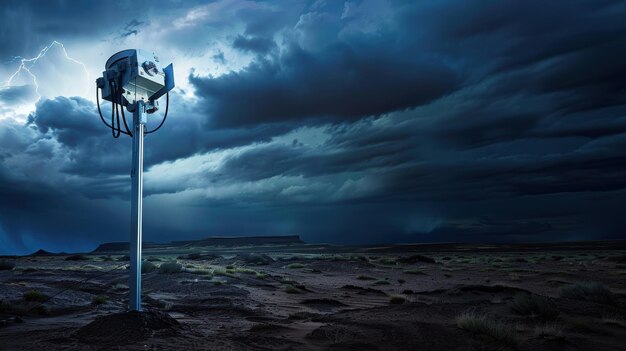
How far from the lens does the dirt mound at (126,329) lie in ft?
24.5

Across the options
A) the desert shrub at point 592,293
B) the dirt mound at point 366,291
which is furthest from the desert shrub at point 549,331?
the dirt mound at point 366,291

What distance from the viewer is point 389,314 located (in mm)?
11133

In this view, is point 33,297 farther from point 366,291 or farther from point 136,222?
point 366,291

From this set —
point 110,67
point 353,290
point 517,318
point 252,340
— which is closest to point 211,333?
point 252,340

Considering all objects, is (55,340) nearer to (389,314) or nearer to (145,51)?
(145,51)

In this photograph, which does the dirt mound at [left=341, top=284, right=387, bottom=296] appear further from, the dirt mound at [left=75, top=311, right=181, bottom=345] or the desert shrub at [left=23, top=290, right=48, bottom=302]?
the desert shrub at [left=23, top=290, right=48, bottom=302]

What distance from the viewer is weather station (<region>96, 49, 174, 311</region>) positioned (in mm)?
8547

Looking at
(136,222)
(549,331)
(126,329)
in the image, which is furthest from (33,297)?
(549,331)

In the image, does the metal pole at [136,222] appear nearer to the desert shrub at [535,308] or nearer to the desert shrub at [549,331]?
the desert shrub at [549,331]

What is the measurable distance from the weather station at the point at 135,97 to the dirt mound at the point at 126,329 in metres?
0.40

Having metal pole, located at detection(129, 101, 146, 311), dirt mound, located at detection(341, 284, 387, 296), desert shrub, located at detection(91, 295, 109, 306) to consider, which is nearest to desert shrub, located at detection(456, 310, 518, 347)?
metal pole, located at detection(129, 101, 146, 311)

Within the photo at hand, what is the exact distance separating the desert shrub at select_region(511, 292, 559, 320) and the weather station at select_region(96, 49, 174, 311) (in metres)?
10.1

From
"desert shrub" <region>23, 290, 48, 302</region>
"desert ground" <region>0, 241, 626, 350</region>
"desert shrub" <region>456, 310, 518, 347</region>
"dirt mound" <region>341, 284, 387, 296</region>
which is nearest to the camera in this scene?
"desert ground" <region>0, 241, 626, 350</region>

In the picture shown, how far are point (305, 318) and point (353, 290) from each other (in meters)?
8.29
